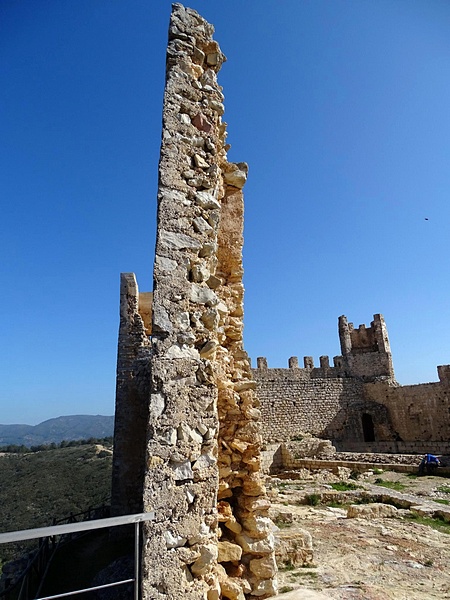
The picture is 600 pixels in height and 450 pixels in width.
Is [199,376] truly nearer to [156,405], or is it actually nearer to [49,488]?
[156,405]

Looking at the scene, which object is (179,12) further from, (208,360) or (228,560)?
(228,560)

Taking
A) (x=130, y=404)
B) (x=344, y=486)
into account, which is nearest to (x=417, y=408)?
(x=344, y=486)

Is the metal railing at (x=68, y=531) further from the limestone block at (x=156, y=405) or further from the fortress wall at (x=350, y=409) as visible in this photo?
the fortress wall at (x=350, y=409)

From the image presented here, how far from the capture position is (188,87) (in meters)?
3.48

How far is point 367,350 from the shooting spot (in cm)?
2827

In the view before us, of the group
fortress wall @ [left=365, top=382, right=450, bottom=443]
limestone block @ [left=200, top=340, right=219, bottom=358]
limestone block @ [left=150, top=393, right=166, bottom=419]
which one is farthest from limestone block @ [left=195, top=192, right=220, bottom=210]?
Answer: fortress wall @ [left=365, top=382, right=450, bottom=443]

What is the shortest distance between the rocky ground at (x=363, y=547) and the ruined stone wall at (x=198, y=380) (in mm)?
679

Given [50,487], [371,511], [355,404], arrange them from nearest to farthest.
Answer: [371,511]
[355,404]
[50,487]

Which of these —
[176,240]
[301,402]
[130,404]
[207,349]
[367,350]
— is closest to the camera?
[207,349]

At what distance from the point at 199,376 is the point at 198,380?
0.10ft

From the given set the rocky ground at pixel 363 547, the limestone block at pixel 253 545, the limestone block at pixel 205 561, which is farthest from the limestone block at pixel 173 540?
the limestone block at pixel 253 545

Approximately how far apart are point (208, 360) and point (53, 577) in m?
7.80

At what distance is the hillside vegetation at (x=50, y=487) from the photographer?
65.0 feet

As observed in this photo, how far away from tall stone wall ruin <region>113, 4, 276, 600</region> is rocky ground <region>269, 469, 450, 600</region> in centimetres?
61
